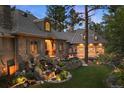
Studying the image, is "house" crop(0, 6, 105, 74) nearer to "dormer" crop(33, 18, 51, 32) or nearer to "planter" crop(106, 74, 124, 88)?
"dormer" crop(33, 18, 51, 32)

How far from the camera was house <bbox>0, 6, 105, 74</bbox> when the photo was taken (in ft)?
19.2

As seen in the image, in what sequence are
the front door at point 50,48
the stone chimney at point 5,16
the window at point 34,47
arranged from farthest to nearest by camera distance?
the front door at point 50,48
the window at point 34,47
the stone chimney at point 5,16

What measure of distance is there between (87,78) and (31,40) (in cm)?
130

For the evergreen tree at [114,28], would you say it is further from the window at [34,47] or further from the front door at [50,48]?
the window at [34,47]

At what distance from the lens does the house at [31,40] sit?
5.85 metres

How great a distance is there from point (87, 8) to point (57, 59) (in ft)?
3.79

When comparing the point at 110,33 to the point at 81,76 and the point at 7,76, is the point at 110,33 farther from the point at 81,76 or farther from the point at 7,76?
the point at 7,76

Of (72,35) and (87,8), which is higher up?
(87,8)

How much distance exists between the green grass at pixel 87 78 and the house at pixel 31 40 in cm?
29

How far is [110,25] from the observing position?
591cm

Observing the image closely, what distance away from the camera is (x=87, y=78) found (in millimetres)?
5961

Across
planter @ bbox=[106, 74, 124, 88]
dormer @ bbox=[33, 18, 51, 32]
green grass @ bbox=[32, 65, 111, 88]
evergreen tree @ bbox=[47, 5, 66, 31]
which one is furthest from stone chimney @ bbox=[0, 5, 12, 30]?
planter @ bbox=[106, 74, 124, 88]

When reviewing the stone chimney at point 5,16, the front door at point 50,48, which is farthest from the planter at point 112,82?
the stone chimney at point 5,16
